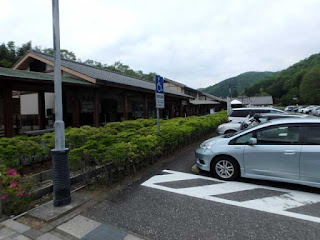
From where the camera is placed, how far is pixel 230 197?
352 cm

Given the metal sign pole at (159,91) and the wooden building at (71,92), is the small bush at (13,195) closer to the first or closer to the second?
the metal sign pole at (159,91)

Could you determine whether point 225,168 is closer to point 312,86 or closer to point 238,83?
point 312,86

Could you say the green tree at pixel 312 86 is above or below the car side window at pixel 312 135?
above

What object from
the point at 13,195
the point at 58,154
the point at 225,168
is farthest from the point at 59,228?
the point at 225,168

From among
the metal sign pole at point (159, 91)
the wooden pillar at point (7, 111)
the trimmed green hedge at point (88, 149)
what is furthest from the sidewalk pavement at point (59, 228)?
the wooden pillar at point (7, 111)

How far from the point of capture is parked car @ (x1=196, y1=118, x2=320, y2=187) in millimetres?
3570

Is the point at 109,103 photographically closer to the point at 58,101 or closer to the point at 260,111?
the point at 260,111

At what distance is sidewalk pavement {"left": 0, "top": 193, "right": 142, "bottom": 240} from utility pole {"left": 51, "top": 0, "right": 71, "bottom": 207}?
0.22 m

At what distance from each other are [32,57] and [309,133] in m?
13.4

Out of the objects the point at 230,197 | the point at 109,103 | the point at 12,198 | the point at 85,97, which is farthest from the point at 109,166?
the point at 109,103

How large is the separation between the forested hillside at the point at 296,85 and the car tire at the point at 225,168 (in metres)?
66.2

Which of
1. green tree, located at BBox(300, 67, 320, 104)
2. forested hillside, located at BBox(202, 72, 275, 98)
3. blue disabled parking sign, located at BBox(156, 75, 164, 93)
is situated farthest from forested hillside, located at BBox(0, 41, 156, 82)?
forested hillside, located at BBox(202, 72, 275, 98)

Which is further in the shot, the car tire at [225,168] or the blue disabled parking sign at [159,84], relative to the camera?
the blue disabled parking sign at [159,84]

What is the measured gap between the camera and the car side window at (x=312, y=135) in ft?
11.8
